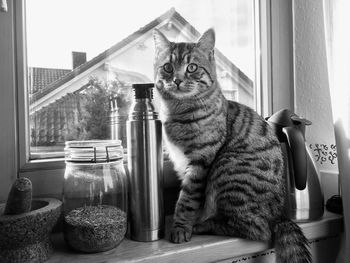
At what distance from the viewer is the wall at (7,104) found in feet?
2.81

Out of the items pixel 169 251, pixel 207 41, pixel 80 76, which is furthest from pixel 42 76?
pixel 169 251

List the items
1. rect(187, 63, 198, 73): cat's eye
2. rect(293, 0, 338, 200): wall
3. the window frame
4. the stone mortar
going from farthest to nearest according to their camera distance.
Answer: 1. the window frame
2. rect(293, 0, 338, 200): wall
3. rect(187, 63, 198, 73): cat's eye
4. the stone mortar

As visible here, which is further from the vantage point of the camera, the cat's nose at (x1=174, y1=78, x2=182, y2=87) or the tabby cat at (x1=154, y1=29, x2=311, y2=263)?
the cat's nose at (x1=174, y1=78, x2=182, y2=87)

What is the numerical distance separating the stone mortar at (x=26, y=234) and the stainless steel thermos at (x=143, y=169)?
21cm

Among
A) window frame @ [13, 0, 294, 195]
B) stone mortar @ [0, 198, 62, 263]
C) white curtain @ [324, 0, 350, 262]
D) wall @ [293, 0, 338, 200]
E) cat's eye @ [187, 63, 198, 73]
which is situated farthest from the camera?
window frame @ [13, 0, 294, 195]

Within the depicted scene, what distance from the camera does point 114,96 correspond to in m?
1.10

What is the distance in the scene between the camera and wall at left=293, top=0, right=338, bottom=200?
116 centimetres

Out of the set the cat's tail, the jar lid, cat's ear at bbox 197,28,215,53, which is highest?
cat's ear at bbox 197,28,215,53

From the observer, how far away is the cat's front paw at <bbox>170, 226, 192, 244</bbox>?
83cm

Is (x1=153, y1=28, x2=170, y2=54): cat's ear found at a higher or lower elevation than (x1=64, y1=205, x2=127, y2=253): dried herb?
higher

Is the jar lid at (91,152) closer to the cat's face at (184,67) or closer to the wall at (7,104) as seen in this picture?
the wall at (7,104)

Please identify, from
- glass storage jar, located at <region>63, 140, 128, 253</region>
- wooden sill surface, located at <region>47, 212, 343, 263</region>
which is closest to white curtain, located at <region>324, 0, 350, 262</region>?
wooden sill surface, located at <region>47, 212, 343, 263</region>

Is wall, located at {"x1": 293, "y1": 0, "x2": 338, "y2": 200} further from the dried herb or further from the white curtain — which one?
the dried herb

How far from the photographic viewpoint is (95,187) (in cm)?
84
